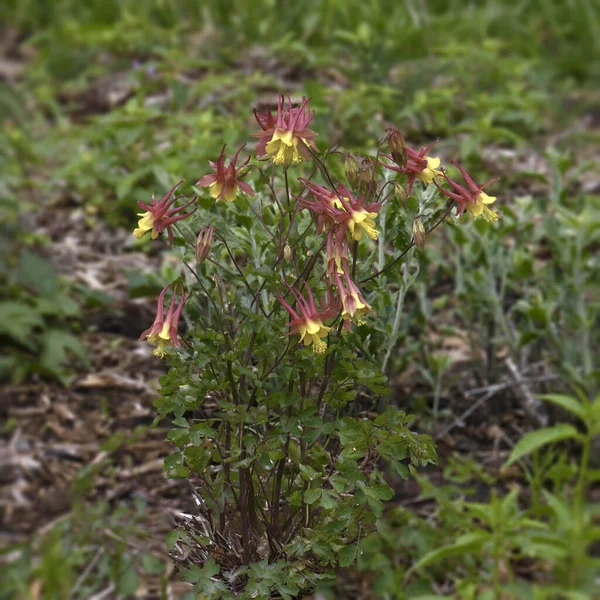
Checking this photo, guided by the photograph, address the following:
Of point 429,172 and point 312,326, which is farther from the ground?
point 429,172

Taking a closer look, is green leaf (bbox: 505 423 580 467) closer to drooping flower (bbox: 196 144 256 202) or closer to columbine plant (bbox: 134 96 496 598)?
columbine plant (bbox: 134 96 496 598)

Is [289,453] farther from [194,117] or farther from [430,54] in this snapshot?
[430,54]

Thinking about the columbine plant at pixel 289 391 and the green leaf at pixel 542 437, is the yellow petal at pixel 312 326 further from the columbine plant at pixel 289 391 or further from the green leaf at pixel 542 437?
the green leaf at pixel 542 437

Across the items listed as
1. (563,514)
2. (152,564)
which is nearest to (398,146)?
(563,514)

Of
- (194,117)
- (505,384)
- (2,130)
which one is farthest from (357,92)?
(2,130)

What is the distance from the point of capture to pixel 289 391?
1823 mm

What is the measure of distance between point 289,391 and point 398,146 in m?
0.55

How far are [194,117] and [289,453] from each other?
264 cm

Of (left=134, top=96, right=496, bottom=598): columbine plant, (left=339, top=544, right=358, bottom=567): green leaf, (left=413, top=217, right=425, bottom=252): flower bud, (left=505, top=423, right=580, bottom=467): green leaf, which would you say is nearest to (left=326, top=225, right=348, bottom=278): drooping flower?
(left=134, top=96, right=496, bottom=598): columbine plant

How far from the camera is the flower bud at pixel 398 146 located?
5.44ft

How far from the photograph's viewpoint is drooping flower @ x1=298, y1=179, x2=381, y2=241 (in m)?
1.60

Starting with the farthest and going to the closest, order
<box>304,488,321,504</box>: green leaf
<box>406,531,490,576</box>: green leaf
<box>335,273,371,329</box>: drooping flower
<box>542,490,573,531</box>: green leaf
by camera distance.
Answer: <box>542,490,573,531</box>: green leaf < <box>406,531,490,576</box>: green leaf < <box>304,488,321,504</box>: green leaf < <box>335,273,371,329</box>: drooping flower

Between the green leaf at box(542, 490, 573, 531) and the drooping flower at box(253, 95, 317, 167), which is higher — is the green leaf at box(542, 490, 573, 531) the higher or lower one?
the lower one

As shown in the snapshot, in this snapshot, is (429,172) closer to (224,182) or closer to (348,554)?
(224,182)
